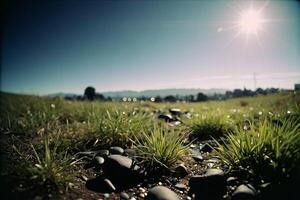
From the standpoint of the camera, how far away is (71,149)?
5.26 m

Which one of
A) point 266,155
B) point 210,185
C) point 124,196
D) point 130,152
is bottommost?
point 124,196

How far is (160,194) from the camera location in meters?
3.85

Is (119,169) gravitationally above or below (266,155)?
below

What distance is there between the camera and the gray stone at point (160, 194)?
3.82m

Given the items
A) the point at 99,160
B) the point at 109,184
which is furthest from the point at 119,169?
the point at 99,160

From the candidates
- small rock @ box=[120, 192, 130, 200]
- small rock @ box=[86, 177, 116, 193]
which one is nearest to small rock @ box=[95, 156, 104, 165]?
small rock @ box=[86, 177, 116, 193]

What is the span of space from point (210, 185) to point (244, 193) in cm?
53

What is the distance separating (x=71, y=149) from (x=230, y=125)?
3757 millimetres

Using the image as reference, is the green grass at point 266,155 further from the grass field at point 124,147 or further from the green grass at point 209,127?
the green grass at point 209,127

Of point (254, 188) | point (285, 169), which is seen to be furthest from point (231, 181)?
point (285, 169)

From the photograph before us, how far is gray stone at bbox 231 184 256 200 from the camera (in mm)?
3672

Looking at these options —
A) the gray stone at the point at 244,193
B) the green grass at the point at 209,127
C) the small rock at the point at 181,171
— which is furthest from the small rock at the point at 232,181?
the green grass at the point at 209,127

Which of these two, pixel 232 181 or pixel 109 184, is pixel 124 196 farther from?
pixel 232 181

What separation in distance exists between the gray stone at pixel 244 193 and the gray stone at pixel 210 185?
12.7 inches
